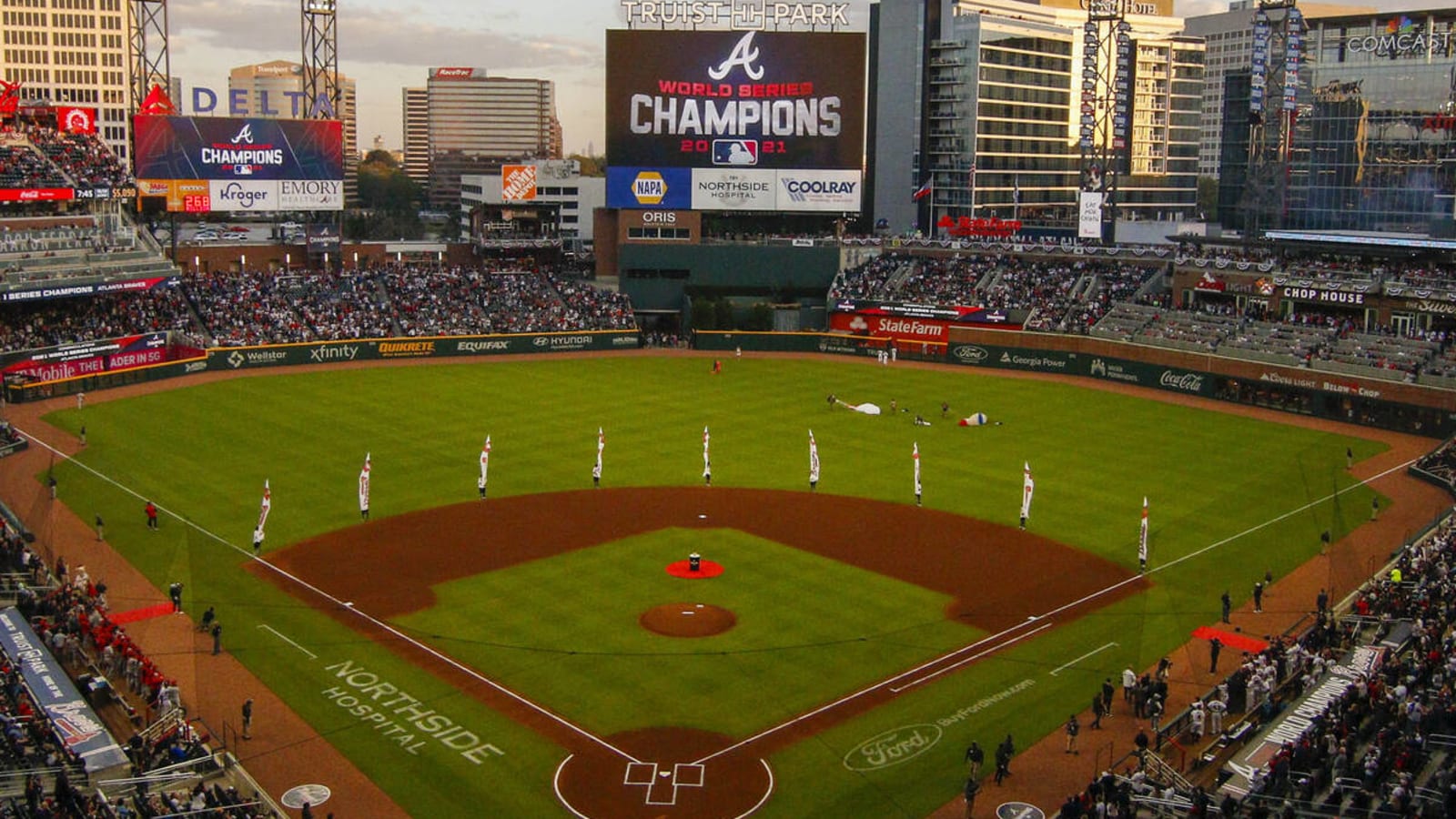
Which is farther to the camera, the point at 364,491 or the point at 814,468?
the point at 814,468

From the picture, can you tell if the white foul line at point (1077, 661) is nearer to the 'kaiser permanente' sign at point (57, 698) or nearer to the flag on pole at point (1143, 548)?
the flag on pole at point (1143, 548)

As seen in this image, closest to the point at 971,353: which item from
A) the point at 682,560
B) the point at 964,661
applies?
the point at 682,560

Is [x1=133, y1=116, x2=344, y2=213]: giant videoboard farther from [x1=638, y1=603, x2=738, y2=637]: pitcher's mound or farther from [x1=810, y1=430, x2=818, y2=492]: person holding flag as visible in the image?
[x1=638, y1=603, x2=738, y2=637]: pitcher's mound

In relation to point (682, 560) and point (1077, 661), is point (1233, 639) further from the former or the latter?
point (682, 560)

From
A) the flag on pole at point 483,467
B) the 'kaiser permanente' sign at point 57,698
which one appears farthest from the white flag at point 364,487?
the 'kaiser permanente' sign at point 57,698

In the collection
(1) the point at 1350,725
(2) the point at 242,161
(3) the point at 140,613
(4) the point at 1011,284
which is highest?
(2) the point at 242,161

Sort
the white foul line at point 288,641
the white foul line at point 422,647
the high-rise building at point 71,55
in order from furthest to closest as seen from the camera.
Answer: the high-rise building at point 71,55, the white foul line at point 288,641, the white foul line at point 422,647

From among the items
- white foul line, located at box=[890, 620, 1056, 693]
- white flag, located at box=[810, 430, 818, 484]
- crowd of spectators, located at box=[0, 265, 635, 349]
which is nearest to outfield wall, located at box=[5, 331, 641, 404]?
crowd of spectators, located at box=[0, 265, 635, 349]
